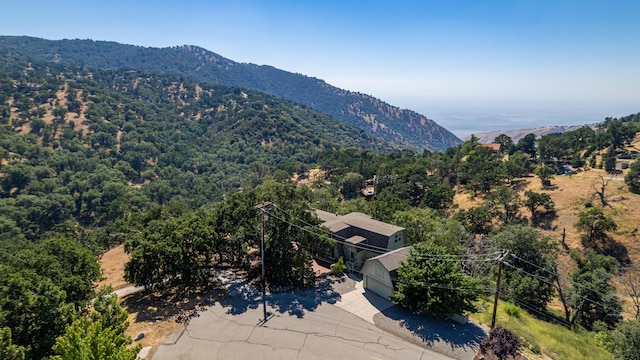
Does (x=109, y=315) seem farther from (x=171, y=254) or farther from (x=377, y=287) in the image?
(x=377, y=287)

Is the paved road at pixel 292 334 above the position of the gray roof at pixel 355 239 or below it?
below

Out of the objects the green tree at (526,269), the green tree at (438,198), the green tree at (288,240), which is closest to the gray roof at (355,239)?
the green tree at (288,240)

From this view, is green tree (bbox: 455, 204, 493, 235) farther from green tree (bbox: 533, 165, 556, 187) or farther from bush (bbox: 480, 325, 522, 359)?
bush (bbox: 480, 325, 522, 359)

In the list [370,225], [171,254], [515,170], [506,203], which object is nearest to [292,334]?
[171,254]

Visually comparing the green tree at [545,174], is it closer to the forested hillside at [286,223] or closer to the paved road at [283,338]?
the forested hillside at [286,223]

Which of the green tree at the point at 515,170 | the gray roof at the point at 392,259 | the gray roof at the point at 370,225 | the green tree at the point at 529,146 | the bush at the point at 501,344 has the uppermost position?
the green tree at the point at 529,146

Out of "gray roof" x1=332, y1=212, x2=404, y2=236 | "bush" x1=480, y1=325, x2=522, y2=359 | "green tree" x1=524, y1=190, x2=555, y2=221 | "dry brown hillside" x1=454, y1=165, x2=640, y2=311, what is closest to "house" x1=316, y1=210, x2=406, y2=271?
"gray roof" x1=332, y1=212, x2=404, y2=236

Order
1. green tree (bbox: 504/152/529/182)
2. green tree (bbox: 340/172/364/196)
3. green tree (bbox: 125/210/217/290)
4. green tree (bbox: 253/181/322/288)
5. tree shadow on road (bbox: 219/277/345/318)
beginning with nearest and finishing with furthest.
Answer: green tree (bbox: 125/210/217/290), tree shadow on road (bbox: 219/277/345/318), green tree (bbox: 253/181/322/288), green tree (bbox: 504/152/529/182), green tree (bbox: 340/172/364/196)
